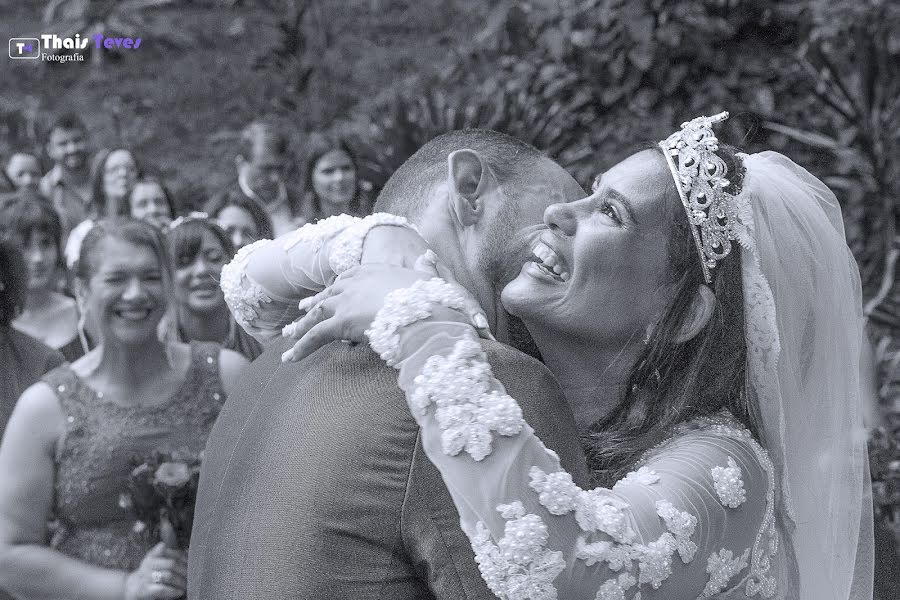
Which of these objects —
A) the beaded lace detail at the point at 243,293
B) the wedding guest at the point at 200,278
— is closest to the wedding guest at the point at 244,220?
the wedding guest at the point at 200,278

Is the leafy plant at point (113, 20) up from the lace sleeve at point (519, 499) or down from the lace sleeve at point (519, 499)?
up

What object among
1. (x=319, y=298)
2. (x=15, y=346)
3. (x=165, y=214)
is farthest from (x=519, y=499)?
(x=165, y=214)

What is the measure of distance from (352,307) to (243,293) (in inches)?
23.2

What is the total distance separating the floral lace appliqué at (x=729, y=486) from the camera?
209 cm

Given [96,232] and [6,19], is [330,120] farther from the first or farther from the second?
[96,232]

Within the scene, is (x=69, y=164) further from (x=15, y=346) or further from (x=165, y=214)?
(x=15, y=346)

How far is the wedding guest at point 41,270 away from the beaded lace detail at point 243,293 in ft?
11.2

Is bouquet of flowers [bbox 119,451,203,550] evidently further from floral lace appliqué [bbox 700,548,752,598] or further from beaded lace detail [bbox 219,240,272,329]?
floral lace appliqué [bbox 700,548,752,598]

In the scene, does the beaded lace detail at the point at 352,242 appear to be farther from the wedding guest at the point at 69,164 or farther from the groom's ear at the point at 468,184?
the wedding guest at the point at 69,164

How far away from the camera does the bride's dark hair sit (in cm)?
237

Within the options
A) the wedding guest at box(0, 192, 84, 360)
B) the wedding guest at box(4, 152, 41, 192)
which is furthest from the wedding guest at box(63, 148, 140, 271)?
the wedding guest at box(4, 152, 41, 192)

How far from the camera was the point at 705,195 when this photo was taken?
236cm

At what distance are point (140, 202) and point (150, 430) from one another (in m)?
3.12

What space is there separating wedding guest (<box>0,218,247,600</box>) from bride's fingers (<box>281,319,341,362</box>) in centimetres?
206
